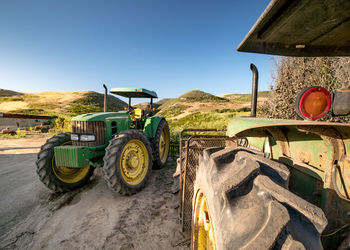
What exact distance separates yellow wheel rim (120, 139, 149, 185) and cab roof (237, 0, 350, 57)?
8.39ft

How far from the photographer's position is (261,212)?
64cm

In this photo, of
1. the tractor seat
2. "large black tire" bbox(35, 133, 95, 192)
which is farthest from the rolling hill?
"large black tire" bbox(35, 133, 95, 192)

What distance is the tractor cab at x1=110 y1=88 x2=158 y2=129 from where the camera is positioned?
14.1 ft

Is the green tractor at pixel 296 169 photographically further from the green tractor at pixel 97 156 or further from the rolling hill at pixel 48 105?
the rolling hill at pixel 48 105

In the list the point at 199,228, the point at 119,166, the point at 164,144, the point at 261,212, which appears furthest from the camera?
the point at 164,144

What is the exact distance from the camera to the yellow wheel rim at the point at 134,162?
114 inches

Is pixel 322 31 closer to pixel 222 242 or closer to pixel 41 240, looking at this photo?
pixel 222 242

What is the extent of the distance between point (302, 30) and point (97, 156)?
3401 mm

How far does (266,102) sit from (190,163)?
206 inches

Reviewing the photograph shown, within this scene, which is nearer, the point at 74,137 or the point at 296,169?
the point at 296,169

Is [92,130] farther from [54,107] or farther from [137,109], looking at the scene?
[54,107]

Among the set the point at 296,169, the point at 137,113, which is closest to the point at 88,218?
the point at 296,169

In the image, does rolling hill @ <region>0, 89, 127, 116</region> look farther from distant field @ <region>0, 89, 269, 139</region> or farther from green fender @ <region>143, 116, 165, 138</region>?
green fender @ <region>143, 116, 165, 138</region>

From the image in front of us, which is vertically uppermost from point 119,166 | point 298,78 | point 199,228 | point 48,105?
point 48,105
